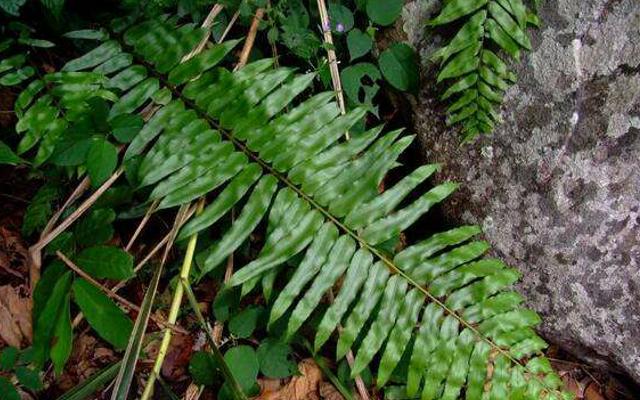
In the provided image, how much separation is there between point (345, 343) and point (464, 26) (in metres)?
1.14

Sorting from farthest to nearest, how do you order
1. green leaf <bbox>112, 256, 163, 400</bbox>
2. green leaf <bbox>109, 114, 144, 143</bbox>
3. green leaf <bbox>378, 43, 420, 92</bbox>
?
green leaf <bbox>378, 43, 420, 92</bbox> → green leaf <bbox>109, 114, 144, 143</bbox> → green leaf <bbox>112, 256, 163, 400</bbox>

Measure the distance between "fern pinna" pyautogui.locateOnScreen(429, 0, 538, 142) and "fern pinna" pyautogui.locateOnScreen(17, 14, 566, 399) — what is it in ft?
0.97

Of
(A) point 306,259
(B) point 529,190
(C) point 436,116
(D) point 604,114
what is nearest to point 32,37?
(A) point 306,259

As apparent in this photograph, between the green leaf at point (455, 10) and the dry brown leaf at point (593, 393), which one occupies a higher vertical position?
the green leaf at point (455, 10)

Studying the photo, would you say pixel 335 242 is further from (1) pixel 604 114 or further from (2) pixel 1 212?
(2) pixel 1 212

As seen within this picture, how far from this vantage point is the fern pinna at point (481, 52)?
1936 millimetres

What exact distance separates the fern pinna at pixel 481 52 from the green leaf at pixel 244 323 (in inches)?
41.5

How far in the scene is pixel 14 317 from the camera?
2.38 metres

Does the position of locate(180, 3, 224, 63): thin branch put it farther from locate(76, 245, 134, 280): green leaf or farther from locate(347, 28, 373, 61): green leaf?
locate(76, 245, 134, 280): green leaf

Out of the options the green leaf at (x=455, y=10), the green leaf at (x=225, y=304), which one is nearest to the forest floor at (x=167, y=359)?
the green leaf at (x=225, y=304)

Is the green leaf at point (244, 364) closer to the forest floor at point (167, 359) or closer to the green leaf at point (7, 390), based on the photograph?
the forest floor at point (167, 359)

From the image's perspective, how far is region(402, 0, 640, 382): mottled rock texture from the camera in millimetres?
1929

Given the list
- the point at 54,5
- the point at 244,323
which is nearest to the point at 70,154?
the point at 54,5

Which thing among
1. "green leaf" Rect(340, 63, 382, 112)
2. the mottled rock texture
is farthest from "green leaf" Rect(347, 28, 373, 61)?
the mottled rock texture
